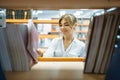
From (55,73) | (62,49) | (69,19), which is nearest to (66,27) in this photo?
(69,19)

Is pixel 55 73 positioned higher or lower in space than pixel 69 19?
lower

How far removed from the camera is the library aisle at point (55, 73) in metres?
0.67

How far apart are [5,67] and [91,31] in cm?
39

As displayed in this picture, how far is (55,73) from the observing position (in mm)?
716

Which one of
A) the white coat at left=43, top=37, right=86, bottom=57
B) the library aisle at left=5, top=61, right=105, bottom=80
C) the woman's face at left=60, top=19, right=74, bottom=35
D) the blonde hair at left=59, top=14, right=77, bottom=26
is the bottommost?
the white coat at left=43, top=37, right=86, bottom=57

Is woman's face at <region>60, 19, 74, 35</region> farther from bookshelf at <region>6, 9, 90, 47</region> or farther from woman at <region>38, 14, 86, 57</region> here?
bookshelf at <region>6, 9, 90, 47</region>

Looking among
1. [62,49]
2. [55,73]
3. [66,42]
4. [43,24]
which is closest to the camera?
[55,73]

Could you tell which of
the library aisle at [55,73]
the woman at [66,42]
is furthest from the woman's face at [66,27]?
the library aisle at [55,73]

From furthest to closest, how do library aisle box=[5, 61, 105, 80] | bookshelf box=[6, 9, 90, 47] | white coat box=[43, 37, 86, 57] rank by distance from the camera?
bookshelf box=[6, 9, 90, 47] < white coat box=[43, 37, 86, 57] < library aisle box=[5, 61, 105, 80]

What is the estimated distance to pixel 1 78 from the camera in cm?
60

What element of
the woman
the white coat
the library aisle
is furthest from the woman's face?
the library aisle

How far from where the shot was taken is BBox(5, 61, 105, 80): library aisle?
67 centimetres

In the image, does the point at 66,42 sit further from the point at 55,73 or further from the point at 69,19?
the point at 55,73

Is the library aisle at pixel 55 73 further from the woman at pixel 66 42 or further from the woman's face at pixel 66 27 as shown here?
the woman's face at pixel 66 27
